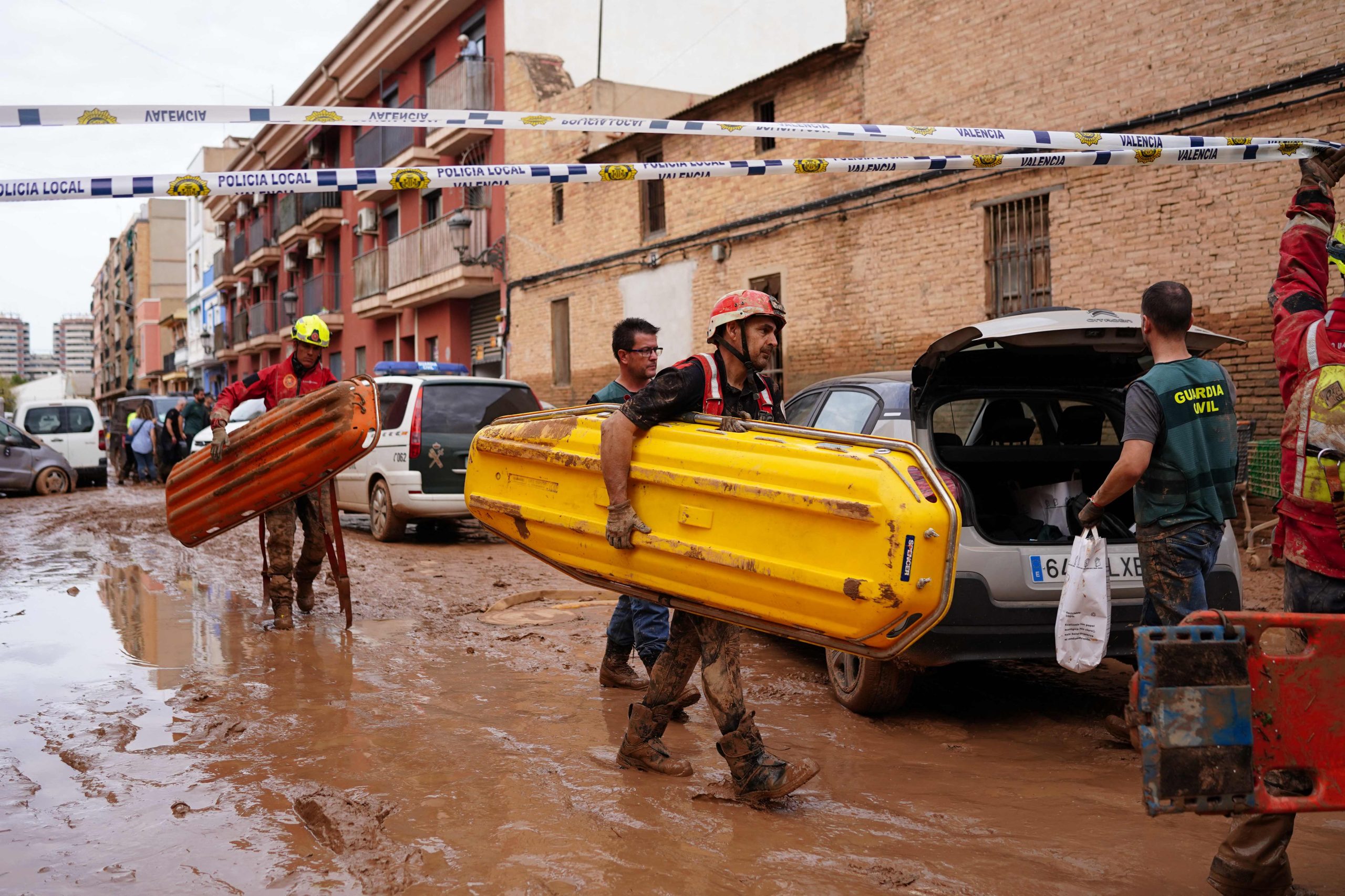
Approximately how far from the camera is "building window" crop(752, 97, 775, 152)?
17.2 metres

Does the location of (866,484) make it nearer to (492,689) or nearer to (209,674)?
(492,689)

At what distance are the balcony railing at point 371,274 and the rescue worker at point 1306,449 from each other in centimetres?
2791

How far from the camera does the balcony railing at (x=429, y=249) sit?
2561 cm

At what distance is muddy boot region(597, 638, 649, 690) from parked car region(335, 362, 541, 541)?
5.76 meters

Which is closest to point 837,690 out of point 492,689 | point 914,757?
point 914,757

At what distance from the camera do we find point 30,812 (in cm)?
359

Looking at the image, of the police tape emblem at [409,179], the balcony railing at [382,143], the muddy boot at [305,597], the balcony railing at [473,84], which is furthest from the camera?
the balcony railing at [382,143]

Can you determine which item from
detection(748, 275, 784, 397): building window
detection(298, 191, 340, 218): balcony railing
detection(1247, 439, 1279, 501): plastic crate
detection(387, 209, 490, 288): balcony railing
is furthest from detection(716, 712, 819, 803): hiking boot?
detection(298, 191, 340, 218): balcony railing

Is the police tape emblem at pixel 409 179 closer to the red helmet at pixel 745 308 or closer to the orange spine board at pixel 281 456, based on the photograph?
the orange spine board at pixel 281 456

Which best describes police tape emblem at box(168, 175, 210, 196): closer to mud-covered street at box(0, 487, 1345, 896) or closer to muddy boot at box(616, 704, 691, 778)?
mud-covered street at box(0, 487, 1345, 896)

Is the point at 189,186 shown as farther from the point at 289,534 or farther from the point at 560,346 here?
the point at 560,346

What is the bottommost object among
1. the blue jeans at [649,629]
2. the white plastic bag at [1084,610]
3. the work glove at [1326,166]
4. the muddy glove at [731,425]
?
the blue jeans at [649,629]

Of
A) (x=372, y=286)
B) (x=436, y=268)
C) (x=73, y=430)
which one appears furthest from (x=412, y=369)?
(x=372, y=286)

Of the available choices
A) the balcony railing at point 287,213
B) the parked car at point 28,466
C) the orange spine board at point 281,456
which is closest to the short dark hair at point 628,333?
the orange spine board at point 281,456
